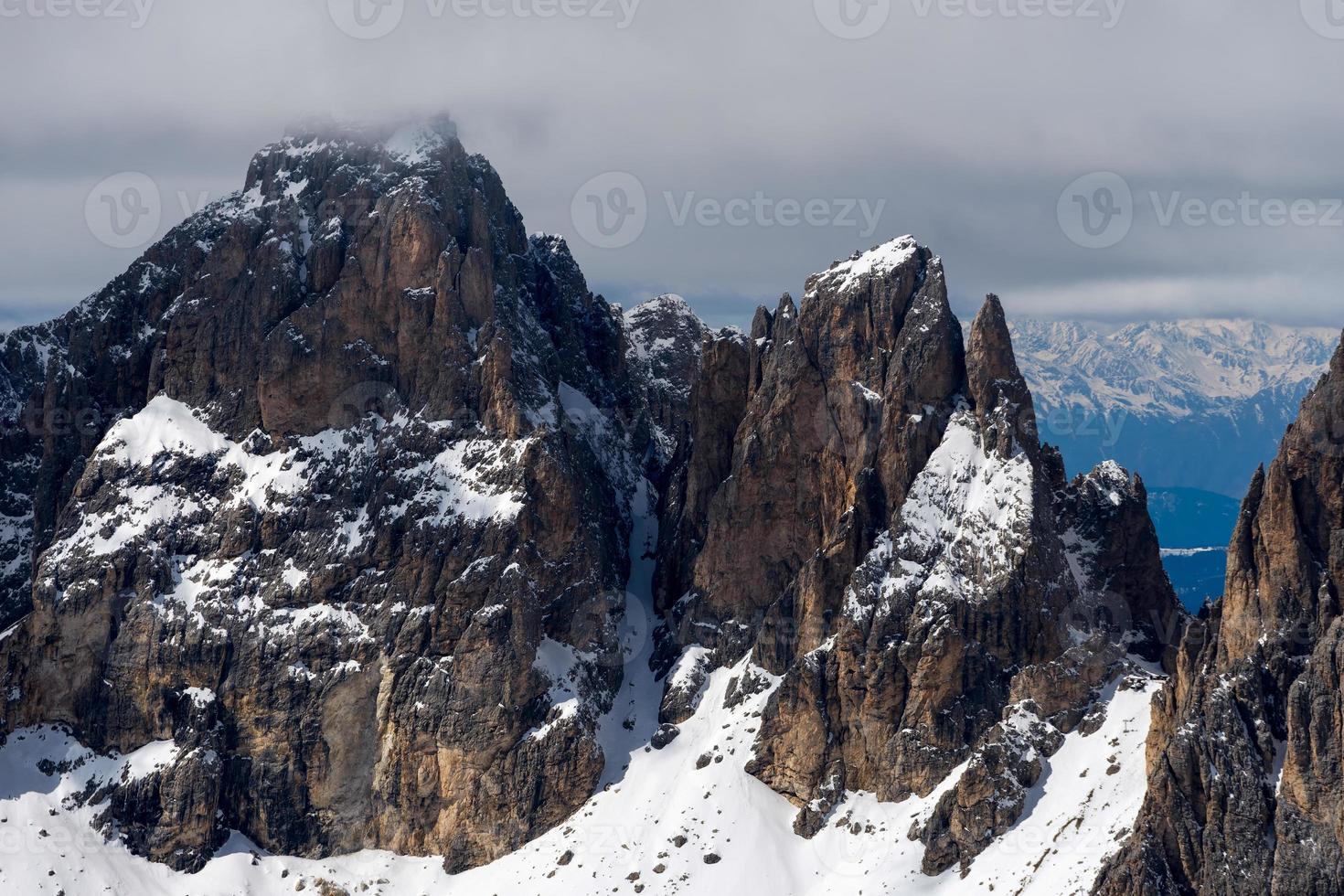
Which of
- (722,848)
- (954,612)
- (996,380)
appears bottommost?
(722,848)

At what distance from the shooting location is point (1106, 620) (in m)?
188

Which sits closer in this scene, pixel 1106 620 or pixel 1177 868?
pixel 1177 868

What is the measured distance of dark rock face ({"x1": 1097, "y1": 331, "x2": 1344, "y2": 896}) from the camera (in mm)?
133875

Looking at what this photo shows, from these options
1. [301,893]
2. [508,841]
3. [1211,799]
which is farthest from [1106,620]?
[301,893]

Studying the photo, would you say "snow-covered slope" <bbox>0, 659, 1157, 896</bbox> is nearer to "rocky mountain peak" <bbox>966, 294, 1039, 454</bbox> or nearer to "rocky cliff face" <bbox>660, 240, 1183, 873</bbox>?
"rocky cliff face" <bbox>660, 240, 1183, 873</bbox>

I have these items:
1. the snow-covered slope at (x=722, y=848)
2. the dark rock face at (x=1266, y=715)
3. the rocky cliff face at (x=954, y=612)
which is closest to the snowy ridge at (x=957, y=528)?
the rocky cliff face at (x=954, y=612)

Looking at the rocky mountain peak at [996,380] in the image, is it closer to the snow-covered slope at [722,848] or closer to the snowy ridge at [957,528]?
the snowy ridge at [957,528]

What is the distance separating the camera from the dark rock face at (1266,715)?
439 feet

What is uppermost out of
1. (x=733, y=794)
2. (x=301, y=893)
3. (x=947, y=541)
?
(x=947, y=541)

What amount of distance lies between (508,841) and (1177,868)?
90677 mm

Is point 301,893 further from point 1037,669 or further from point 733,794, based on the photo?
point 1037,669

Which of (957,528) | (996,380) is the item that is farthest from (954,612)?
(996,380)

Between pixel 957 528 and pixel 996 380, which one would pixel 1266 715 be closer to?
pixel 957 528

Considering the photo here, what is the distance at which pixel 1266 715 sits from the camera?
14138 cm
